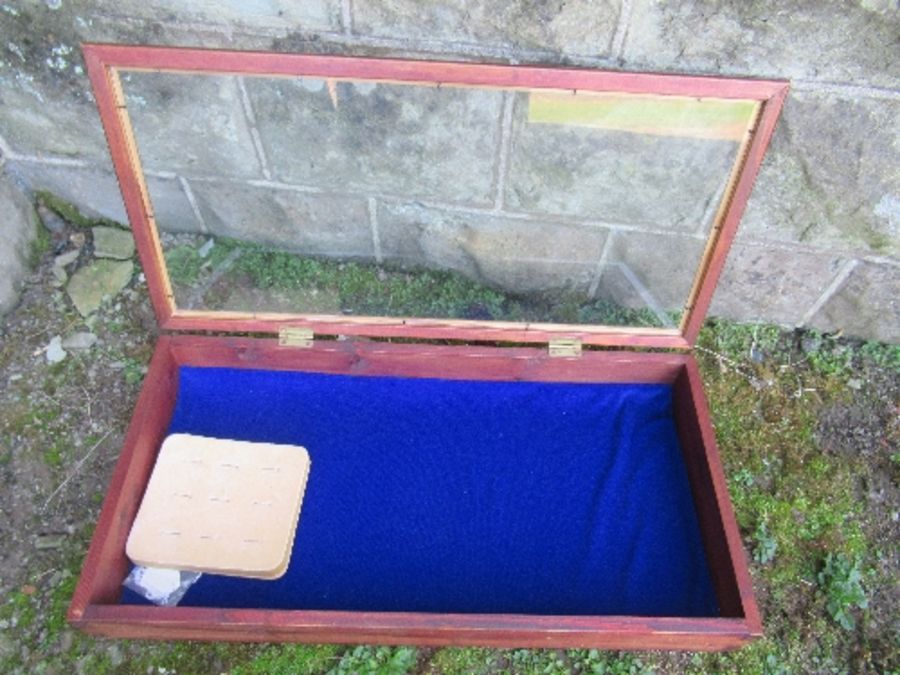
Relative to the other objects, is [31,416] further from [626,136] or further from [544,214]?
[626,136]

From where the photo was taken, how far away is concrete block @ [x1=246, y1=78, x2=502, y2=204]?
6.27 ft

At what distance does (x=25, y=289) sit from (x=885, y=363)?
2944 mm

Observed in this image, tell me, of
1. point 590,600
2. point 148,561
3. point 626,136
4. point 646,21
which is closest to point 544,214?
point 626,136

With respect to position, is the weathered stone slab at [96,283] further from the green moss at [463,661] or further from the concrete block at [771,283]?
the concrete block at [771,283]

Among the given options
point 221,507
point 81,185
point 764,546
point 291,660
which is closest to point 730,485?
point 764,546

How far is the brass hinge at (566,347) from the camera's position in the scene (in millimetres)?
2131

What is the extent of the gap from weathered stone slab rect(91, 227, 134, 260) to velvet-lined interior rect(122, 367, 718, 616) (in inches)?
29.3

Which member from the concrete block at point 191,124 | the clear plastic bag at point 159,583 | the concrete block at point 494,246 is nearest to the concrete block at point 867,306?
the concrete block at point 494,246

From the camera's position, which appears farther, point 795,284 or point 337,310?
point 795,284

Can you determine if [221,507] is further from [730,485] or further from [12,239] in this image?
[730,485]

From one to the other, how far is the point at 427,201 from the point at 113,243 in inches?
49.0

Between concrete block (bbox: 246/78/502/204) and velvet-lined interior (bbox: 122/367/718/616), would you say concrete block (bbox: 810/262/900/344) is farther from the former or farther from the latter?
concrete block (bbox: 246/78/502/204)

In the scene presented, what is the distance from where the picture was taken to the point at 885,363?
8.65ft

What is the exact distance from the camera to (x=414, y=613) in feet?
5.66
